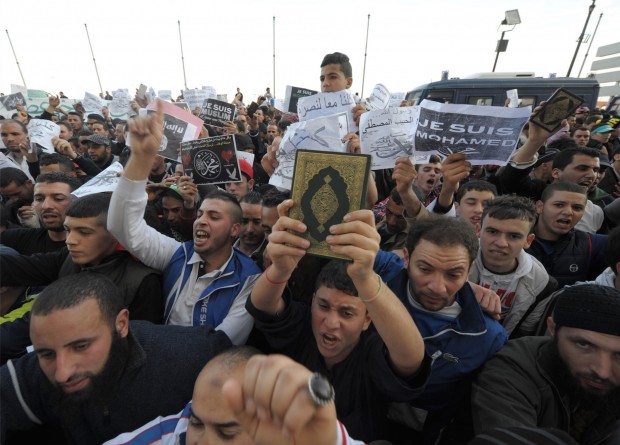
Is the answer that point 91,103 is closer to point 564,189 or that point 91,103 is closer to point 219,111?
point 219,111

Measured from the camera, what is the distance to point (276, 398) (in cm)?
74

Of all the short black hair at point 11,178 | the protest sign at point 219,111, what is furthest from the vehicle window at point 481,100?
the short black hair at point 11,178

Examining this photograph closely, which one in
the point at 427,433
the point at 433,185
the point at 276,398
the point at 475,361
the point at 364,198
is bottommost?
the point at 427,433

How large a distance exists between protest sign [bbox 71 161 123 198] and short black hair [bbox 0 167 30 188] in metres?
1.54

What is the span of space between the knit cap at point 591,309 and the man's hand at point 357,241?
1.06 metres

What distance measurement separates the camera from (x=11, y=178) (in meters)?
3.73

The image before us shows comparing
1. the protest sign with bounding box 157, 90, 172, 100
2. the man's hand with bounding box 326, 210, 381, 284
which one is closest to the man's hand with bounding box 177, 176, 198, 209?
the man's hand with bounding box 326, 210, 381, 284

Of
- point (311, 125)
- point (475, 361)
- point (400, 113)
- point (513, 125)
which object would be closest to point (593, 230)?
point (513, 125)

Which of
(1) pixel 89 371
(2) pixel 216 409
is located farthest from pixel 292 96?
(2) pixel 216 409

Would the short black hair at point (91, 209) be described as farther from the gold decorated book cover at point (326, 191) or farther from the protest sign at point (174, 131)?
the gold decorated book cover at point (326, 191)

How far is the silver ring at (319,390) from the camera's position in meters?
0.71

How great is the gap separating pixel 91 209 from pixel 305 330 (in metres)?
1.72

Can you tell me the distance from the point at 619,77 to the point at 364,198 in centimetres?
5498

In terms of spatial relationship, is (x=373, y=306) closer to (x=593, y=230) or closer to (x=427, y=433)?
(x=427, y=433)
